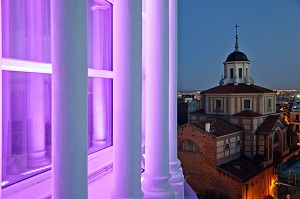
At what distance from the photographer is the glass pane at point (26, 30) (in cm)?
292

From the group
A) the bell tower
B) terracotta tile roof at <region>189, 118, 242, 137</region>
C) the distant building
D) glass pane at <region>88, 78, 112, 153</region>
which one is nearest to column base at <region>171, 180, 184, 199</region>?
glass pane at <region>88, 78, 112, 153</region>

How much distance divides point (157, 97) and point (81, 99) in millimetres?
1598

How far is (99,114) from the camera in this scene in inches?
189

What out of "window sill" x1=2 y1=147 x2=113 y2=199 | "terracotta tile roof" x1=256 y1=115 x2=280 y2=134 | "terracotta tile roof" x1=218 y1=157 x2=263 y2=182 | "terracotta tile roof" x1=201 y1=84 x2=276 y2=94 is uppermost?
"terracotta tile roof" x1=201 y1=84 x2=276 y2=94

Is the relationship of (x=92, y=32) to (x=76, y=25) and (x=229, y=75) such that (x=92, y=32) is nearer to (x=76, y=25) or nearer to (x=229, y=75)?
(x=76, y=25)

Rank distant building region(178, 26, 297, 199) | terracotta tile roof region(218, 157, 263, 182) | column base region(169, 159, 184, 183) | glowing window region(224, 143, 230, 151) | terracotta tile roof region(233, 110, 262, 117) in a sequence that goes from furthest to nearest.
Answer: terracotta tile roof region(233, 110, 262, 117) < glowing window region(224, 143, 230, 151) < distant building region(178, 26, 297, 199) < terracotta tile roof region(218, 157, 263, 182) < column base region(169, 159, 184, 183)

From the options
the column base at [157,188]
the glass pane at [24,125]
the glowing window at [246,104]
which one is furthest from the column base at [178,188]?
the glowing window at [246,104]

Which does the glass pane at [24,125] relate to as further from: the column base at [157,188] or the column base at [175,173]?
the column base at [175,173]

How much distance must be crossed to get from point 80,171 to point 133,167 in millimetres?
863

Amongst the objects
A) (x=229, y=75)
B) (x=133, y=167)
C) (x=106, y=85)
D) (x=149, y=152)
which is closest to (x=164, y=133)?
(x=149, y=152)

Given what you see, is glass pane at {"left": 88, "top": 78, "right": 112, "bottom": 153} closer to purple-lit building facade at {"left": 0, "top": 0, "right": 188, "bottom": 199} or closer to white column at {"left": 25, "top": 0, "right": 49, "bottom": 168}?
purple-lit building facade at {"left": 0, "top": 0, "right": 188, "bottom": 199}

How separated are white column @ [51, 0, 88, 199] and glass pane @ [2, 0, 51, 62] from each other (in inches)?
39.7

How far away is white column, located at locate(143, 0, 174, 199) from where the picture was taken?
3.74 meters

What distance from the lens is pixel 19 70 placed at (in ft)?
9.57
